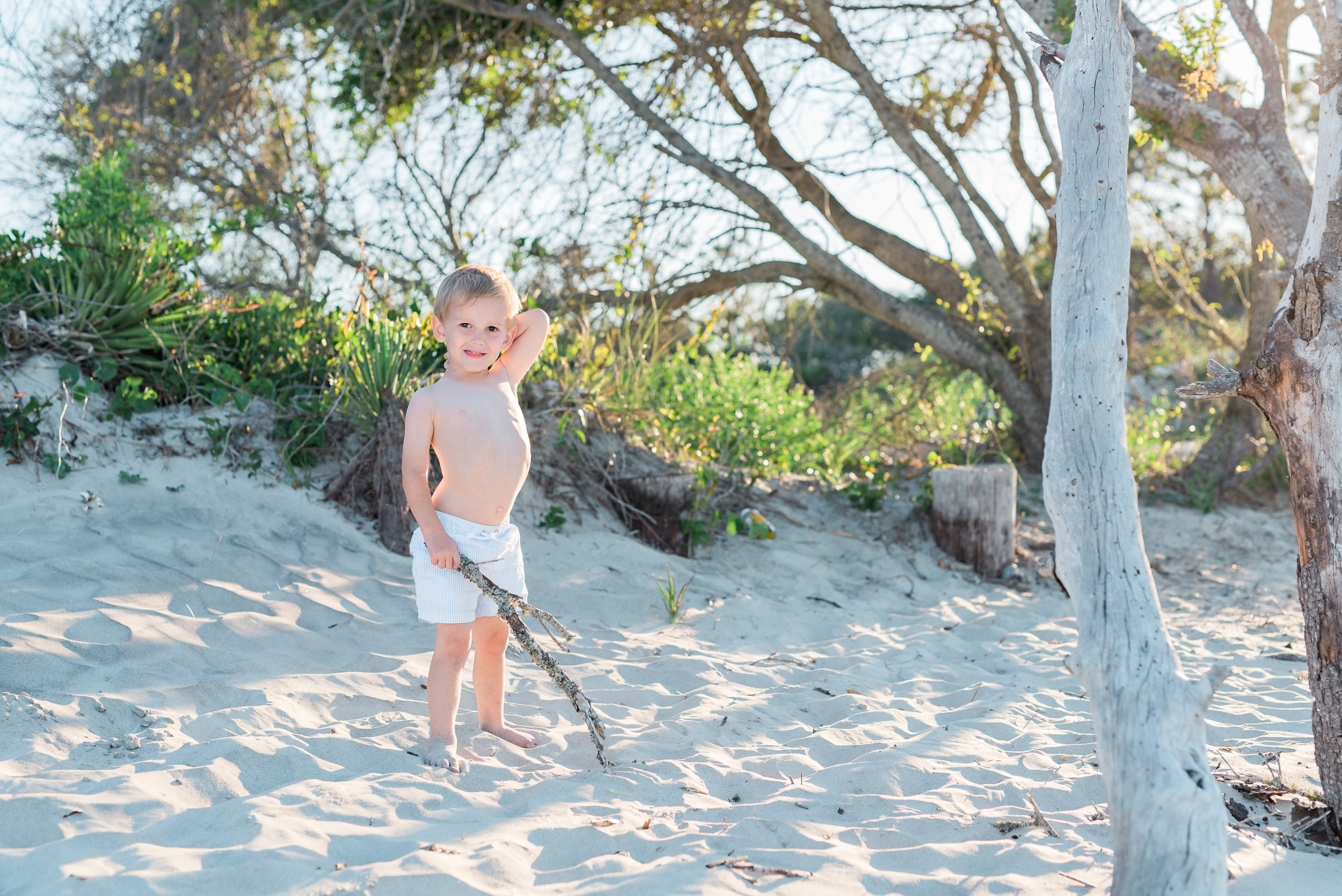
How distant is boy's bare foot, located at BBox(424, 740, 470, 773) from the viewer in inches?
101

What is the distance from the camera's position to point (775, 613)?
479 centimetres

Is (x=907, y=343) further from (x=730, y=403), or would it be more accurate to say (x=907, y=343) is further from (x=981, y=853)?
(x=981, y=853)

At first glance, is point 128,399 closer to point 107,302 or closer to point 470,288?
point 107,302

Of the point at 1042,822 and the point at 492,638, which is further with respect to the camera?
the point at 492,638

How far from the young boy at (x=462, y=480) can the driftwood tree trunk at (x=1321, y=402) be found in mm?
2005

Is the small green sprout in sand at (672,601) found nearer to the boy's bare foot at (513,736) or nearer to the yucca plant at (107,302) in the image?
the boy's bare foot at (513,736)

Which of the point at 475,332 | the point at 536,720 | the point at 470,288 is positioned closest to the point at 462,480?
the point at 475,332

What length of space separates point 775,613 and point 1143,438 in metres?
4.49

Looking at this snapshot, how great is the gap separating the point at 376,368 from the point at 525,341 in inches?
81.2

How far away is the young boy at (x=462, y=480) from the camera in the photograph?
8.75 ft

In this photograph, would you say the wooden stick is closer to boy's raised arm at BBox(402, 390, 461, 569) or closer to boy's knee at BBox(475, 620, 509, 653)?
boy's knee at BBox(475, 620, 509, 653)

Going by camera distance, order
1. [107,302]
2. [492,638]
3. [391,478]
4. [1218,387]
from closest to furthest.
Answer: [1218,387], [492,638], [391,478], [107,302]

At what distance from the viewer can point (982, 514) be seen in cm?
595

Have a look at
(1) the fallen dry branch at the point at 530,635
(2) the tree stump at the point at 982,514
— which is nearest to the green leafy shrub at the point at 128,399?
(1) the fallen dry branch at the point at 530,635
